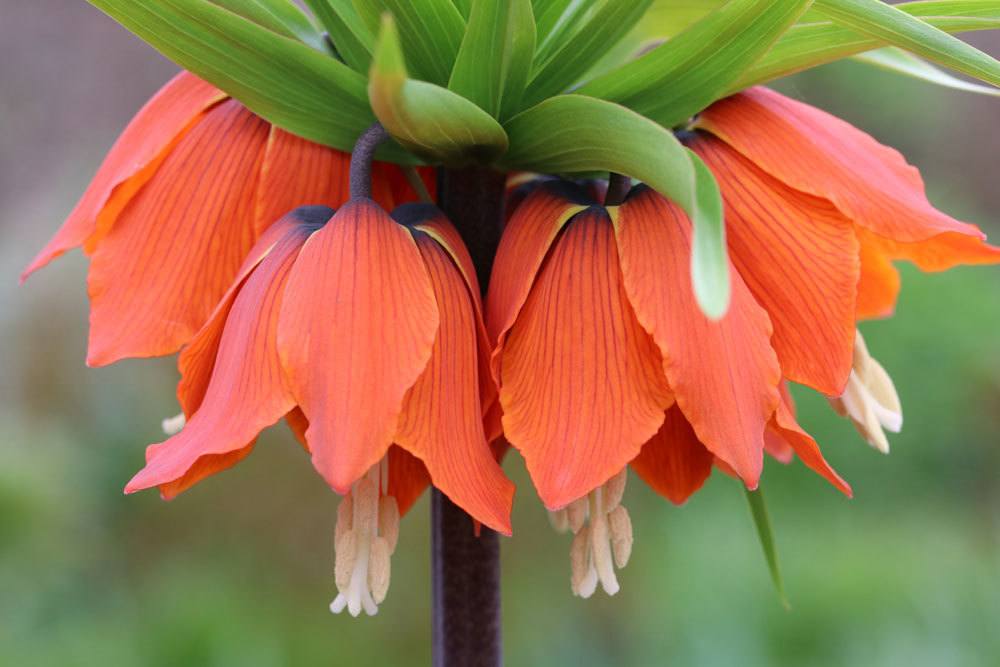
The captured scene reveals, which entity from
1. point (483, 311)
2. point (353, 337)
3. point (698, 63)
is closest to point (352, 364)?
point (353, 337)

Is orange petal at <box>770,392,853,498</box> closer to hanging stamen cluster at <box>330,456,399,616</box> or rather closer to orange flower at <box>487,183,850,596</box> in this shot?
orange flower at <box>487,183,850,596</box>

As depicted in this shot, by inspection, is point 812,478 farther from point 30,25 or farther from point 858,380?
point 30,25

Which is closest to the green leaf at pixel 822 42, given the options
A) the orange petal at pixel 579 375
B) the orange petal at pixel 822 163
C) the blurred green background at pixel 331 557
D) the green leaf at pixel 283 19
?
the orange petal at pixel 822 163

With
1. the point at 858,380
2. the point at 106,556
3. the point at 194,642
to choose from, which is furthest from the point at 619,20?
the point at 106,556

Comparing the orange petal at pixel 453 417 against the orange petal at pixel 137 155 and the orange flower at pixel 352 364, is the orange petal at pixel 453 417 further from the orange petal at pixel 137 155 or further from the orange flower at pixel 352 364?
the orange petal at pixel 137 155

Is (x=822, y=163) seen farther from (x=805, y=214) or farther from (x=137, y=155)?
(x=137, y=155)

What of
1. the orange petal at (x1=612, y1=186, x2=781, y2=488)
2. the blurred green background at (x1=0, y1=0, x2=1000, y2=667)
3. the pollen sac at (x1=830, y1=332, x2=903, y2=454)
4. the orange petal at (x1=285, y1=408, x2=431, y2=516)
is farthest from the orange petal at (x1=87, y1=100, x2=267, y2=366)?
the blurred green background at (x1=0, y1=0, x2=1000, y2=667)
